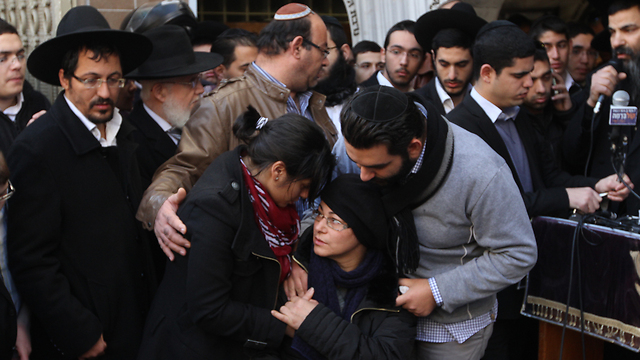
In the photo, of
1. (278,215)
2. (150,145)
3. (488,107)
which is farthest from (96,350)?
(488,107)

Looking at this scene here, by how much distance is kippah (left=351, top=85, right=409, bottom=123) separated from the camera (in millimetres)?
1967

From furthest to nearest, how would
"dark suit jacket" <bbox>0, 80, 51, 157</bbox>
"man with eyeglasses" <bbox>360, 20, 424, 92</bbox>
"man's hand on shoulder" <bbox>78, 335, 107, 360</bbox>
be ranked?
"man with eyeglasses" <bbox>360, 20, 424, 92</bbox> → "dark suit jacket" <bbox>0, 80, 51, 157</bbox> → "man's hand on shoulder" <bbox>78, 335, 107, 360</bbox>

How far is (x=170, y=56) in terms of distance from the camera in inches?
145

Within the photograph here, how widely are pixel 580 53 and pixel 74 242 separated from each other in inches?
179

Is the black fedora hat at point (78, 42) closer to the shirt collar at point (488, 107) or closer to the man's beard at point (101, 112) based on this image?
the man's beard at point (101, 112)

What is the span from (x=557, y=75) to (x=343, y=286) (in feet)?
9.13

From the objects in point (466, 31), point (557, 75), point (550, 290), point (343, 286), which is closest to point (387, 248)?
point (343, 286)

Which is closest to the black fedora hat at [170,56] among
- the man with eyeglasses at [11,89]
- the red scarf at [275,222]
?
the man with eyeglasses at [11,89]

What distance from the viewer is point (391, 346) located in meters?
2.12

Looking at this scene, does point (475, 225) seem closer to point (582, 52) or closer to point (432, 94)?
point (432, 94)

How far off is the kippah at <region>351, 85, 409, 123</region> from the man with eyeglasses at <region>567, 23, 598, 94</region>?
3699 mm

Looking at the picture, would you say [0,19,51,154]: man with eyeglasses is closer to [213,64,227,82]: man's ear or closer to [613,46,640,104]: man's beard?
[213,64,227,82]: man's ear

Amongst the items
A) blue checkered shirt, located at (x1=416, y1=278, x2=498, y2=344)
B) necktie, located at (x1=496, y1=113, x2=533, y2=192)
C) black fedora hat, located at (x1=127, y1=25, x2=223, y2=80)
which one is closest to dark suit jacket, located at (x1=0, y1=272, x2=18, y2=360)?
blue checkered shirt, located at (x1=416, y1=278, x2=498, y2=344)

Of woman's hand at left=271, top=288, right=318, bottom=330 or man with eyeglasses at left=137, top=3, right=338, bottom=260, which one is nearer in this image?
woman's hand at left=271, top=288, right=318, bottom=330
